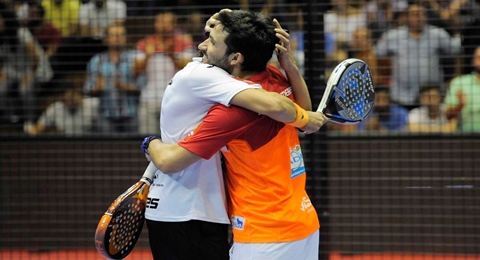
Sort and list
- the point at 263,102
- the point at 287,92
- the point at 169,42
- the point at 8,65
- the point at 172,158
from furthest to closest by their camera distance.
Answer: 1. the point at 8,65
2. the point at 169,42
3. the point at 287,92
4. the point at 172,158
5. the point at 263,102

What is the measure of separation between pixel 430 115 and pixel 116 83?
89.3 inches

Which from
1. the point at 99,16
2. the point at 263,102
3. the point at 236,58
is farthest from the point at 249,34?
the point at 99,16

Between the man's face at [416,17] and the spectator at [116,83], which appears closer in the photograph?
the man's face at [416,17]

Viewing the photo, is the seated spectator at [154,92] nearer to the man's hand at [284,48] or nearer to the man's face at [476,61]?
the man's face at [476,61]

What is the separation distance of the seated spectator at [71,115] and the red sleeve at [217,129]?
10.7 ft

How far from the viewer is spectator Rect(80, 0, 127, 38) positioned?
21.4 ft

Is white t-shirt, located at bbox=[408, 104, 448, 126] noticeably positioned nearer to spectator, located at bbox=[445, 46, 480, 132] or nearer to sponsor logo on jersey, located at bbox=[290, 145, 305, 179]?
spectator, located at bbox=[445, 46, 480, 132]

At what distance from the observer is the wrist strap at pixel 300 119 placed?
3.66m

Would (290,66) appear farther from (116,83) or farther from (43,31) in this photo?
(43,31)

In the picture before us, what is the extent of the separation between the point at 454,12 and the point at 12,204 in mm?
3416

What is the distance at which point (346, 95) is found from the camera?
3873mm

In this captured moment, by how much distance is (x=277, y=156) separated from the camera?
371 cm

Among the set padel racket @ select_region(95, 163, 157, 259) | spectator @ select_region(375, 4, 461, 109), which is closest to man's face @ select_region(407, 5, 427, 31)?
spectator @ select_region(375, 4, 461, 109)

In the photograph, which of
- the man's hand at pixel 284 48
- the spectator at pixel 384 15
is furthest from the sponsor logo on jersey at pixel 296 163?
the spectator at pixel 384 15
